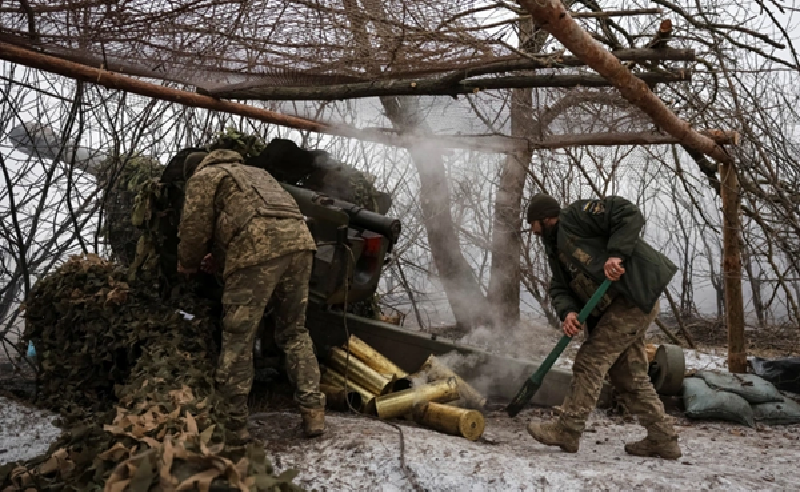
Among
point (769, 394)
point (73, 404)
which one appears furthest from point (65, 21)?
point (769, 394)

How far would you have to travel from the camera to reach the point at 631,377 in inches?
170

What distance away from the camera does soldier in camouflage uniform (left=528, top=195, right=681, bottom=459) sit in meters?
4.05

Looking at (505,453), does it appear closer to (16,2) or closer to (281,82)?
(281,82)

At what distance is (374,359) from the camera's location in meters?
5.29

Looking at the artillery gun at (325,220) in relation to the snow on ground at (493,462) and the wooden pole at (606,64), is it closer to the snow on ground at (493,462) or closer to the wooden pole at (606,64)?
the snow on ground at (493,462)

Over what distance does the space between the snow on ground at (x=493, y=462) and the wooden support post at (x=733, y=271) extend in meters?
1.68

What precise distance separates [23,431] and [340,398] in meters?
2.23

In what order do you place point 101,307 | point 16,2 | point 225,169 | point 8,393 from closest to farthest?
point 16,2 < point 225,169 < point 101,307 < point 8,393

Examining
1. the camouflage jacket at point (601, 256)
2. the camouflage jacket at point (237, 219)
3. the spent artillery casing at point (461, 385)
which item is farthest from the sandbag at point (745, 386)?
the camouflage jacket at point (237, 219)

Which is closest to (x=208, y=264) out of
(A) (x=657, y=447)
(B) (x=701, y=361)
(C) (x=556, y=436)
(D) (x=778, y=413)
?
(C) (x=556, y=436)

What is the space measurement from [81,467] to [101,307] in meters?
2.42

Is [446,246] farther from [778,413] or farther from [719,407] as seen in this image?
[778,413]

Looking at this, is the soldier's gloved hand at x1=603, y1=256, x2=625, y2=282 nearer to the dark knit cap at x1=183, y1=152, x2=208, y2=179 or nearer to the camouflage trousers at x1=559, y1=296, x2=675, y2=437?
the camouflage trousers at x1=559, y1=296, x2=675, y2=437

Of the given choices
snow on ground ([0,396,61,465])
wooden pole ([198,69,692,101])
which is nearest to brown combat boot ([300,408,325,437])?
snow on ground ([0,396,61,465])
